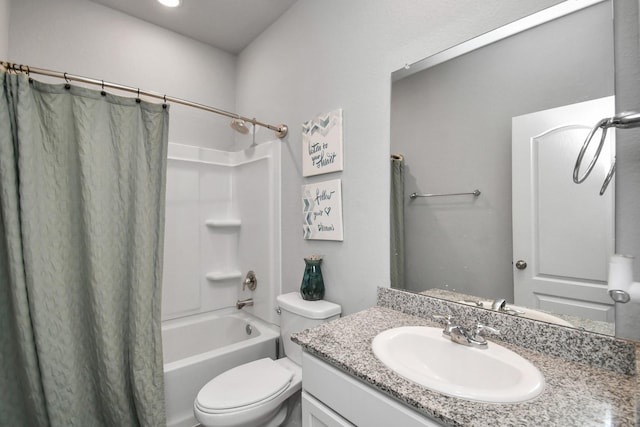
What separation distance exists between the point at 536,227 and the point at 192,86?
248cm

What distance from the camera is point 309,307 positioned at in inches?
57.7

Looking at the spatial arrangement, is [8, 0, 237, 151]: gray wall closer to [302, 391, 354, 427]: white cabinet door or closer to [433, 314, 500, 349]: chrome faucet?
[302, 391, 354, 427]: white cabinet door

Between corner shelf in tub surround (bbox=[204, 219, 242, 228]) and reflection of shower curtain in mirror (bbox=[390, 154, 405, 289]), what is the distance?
1.45 m

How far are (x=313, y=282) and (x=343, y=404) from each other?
0.77m

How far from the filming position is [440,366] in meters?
0.93

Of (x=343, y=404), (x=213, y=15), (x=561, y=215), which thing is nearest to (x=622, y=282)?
(x=561, y=215)

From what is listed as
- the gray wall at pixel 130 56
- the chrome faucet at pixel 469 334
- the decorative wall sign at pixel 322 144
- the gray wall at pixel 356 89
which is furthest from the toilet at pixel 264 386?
the gray wall at pixel 130 56

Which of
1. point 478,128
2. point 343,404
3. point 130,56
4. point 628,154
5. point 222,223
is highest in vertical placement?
point 130,56

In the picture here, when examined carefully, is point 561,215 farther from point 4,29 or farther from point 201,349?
point 4,29

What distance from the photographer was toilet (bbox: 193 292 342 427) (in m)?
1.18

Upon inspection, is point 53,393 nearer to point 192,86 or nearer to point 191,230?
point 191,230

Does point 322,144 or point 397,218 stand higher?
point 322,144

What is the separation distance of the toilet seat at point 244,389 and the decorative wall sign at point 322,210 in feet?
2.40

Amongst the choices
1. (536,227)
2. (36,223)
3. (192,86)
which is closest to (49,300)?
(36,223)
